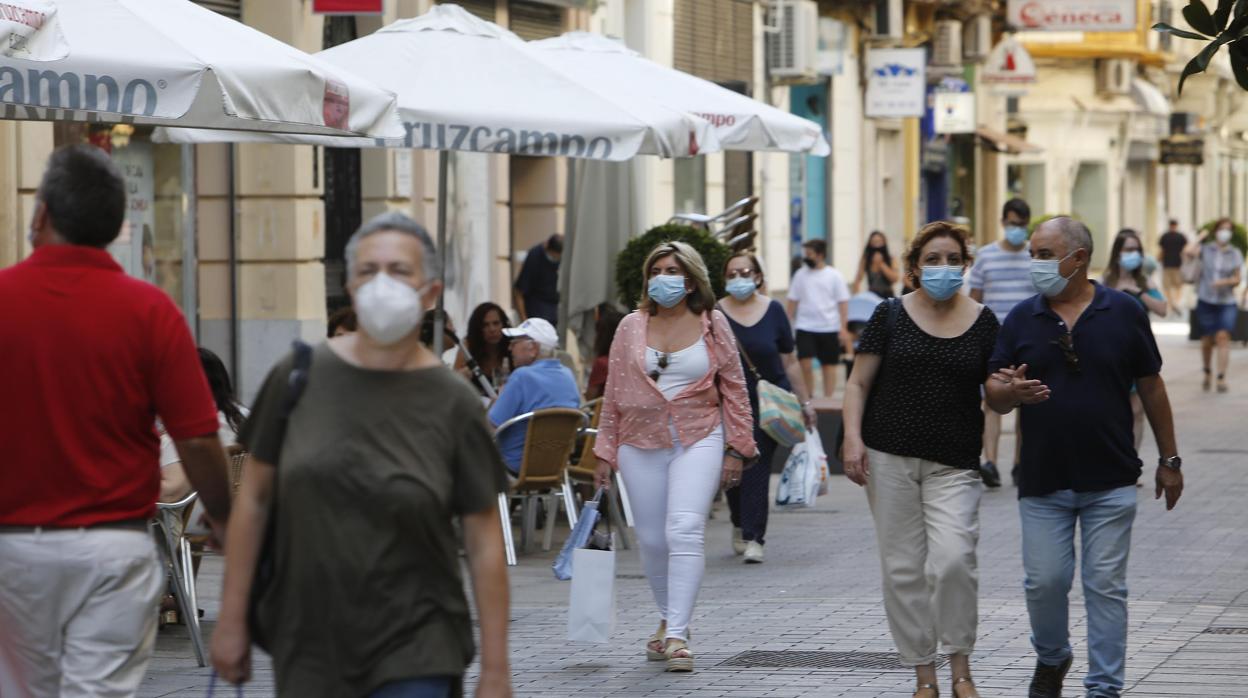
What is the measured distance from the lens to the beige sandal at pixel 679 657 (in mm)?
8742

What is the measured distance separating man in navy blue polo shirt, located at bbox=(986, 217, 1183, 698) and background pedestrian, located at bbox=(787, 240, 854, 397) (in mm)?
14109

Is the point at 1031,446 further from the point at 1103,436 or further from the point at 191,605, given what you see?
the point at 191,605

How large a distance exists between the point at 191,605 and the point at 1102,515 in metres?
3.61

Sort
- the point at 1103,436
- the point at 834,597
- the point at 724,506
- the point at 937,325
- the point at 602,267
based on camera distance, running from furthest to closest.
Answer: the point at 602,267 < the point at 724,506 < the point at 834,597 < the point at 937,325 < the point at 1103,436

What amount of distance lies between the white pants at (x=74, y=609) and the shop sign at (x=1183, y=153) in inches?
2069

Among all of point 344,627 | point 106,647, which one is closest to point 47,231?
point 106,647

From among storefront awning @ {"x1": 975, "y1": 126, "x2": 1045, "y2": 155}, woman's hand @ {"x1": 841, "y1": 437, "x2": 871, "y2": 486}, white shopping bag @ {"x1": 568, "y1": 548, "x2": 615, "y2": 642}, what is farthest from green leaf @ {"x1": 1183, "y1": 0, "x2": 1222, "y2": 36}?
storefront awning @ {"x1": 975, "y1": 126, "x2": 1045, "y2": 155}

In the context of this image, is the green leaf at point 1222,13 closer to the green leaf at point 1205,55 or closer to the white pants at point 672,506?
the green leaf at point 1205,55

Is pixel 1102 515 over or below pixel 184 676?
over

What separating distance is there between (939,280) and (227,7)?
10433 millimetres

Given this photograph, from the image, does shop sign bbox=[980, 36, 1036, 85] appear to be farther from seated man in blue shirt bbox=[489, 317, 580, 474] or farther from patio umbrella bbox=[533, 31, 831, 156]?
seated man in blue shirt bbox=[489, 317, 580, 474]

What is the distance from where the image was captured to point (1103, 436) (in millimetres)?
7410

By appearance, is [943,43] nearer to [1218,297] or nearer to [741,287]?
[1218,297]

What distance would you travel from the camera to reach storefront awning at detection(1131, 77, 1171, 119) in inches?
2143
